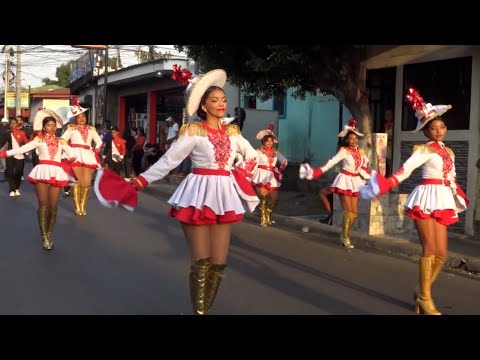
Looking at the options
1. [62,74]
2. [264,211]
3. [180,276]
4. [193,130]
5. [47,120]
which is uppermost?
[62,74]

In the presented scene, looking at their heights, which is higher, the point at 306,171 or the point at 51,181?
the point at 306,171

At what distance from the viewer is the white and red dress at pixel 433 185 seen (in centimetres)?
574

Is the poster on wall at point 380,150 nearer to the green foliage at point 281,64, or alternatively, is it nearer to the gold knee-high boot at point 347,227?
the green foliage at point 281,64

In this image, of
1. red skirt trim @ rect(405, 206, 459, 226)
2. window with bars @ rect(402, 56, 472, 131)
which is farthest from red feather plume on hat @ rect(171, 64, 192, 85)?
window with bars @ rect(402, 56, 472, 131)

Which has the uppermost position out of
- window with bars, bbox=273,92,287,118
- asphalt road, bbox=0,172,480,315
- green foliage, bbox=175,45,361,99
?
green foliage, bbox=175,45,361,99

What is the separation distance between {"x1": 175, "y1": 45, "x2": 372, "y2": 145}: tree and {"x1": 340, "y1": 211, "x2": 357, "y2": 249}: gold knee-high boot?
85.9 inches

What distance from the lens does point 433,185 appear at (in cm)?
587

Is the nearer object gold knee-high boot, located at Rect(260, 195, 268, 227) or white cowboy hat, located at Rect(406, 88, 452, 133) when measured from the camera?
white cowboy hat, located at Rect(406, 88, 452, 133)

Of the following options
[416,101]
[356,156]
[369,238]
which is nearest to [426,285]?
[416,101]

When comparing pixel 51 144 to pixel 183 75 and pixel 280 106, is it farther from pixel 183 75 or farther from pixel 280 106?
pixel 280 106

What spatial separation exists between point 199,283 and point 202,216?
54 cm

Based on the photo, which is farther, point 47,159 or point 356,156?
point 356,156

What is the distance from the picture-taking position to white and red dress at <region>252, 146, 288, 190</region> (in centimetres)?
1181

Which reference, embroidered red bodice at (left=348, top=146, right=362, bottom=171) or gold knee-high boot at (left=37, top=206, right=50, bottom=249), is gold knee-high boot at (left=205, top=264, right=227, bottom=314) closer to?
gold knee-high boot at (left=37, top=206, right=50, bottom=249)
